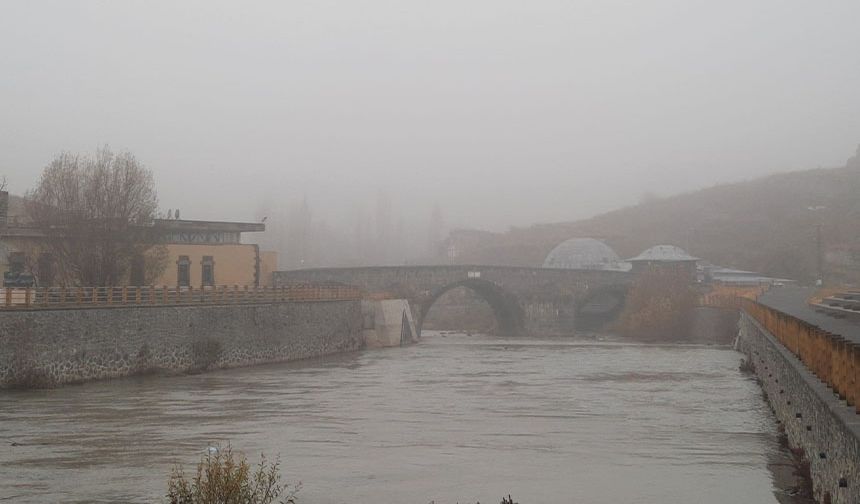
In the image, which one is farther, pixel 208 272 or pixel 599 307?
pixel 599 307

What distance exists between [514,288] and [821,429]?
213 feet

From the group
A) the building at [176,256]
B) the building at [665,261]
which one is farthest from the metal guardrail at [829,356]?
the building at [665,261]

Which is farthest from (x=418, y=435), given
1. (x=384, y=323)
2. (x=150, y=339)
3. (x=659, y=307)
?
(x=659, y=307)

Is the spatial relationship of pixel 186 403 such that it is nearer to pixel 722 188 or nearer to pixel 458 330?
pixel 458 330

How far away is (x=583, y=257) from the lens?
111812 mm

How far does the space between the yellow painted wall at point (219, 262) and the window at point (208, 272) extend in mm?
199

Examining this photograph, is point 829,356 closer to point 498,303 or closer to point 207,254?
point 207,254

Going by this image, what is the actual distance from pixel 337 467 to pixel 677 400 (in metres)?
14.2

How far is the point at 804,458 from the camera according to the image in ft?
53.2

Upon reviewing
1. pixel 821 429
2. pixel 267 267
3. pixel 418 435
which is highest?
pixel 267 267

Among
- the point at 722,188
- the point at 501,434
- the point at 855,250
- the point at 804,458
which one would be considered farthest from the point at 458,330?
the point at 722,188

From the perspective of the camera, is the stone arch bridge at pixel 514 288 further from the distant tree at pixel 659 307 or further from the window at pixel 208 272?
the window at pixel 208 272

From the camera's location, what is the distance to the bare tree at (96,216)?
145 ft

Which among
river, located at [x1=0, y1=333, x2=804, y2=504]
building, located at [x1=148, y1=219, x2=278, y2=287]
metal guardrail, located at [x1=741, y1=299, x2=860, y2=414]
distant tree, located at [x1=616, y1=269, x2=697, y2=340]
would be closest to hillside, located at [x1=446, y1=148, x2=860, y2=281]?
distant tree, located at [x1=616, y1=269, x2=697, y2=340]
